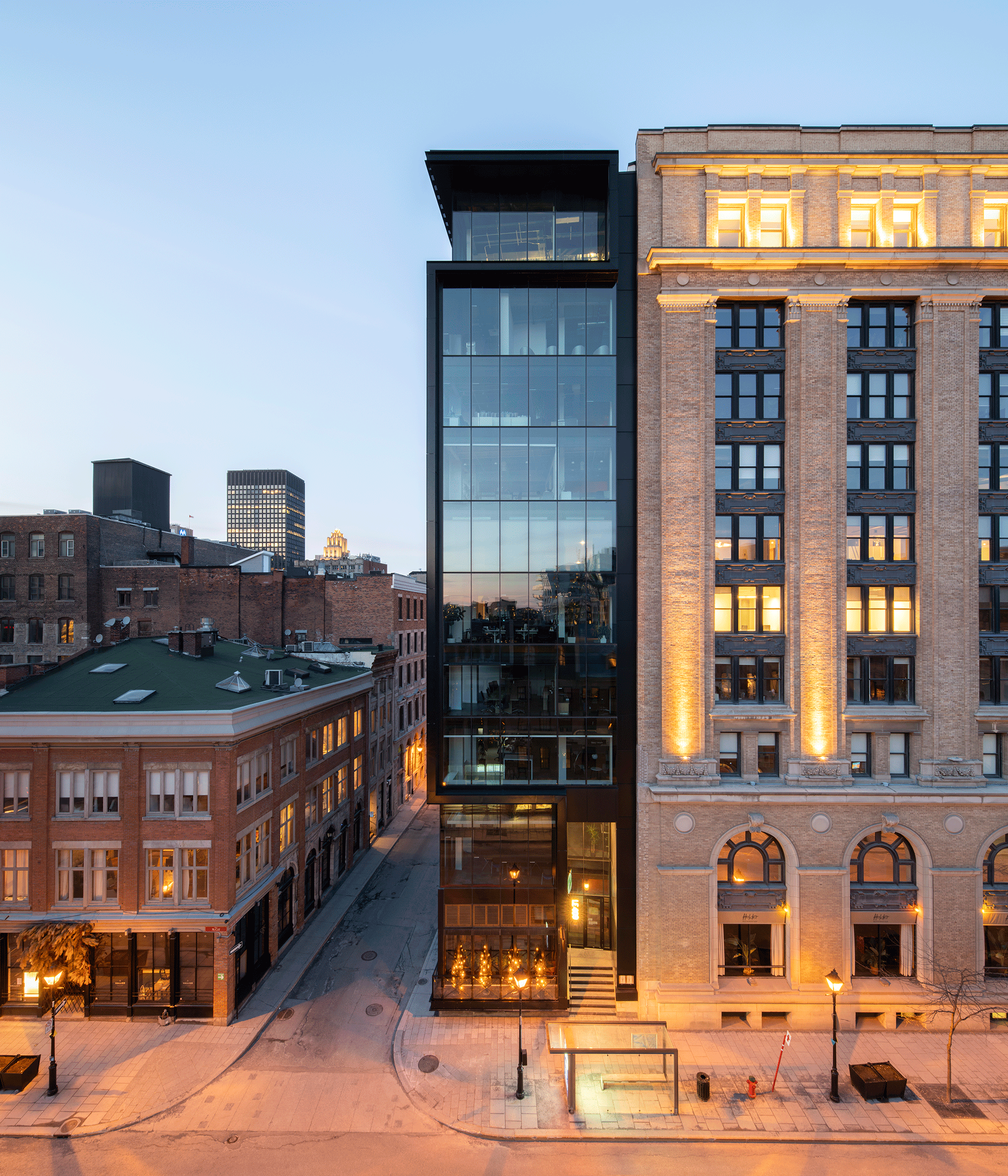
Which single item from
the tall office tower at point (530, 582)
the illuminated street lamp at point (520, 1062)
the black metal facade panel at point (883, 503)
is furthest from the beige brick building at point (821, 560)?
the illuminated street lamp at point (520, 1062)

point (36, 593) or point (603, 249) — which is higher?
point (603, 249)

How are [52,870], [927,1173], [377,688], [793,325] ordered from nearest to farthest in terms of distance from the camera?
1. [927,1173]
2. [52,870]
3. [793,325]
4. [377,688]

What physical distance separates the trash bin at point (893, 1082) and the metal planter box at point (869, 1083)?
3.5 inches

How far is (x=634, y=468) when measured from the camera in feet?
79.0

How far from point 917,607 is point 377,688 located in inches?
1277

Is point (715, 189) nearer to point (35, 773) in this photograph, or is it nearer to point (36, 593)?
point (35, 773)

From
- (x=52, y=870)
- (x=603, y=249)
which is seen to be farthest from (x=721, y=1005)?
(x=603, y=249)

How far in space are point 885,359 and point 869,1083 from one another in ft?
81.9

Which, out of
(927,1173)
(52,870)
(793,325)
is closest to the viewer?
(927,1173)

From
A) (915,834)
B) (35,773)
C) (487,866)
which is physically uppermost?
(35,773)

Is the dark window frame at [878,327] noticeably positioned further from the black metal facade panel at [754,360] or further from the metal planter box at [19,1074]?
the metal planter box at [19,1074]

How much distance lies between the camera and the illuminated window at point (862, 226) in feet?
78.8

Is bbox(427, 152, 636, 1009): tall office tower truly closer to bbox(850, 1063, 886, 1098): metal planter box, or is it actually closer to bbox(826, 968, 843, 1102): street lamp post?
bbox(826, 968, 843, 1102): street lamp post

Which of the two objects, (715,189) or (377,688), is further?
(377,688)
